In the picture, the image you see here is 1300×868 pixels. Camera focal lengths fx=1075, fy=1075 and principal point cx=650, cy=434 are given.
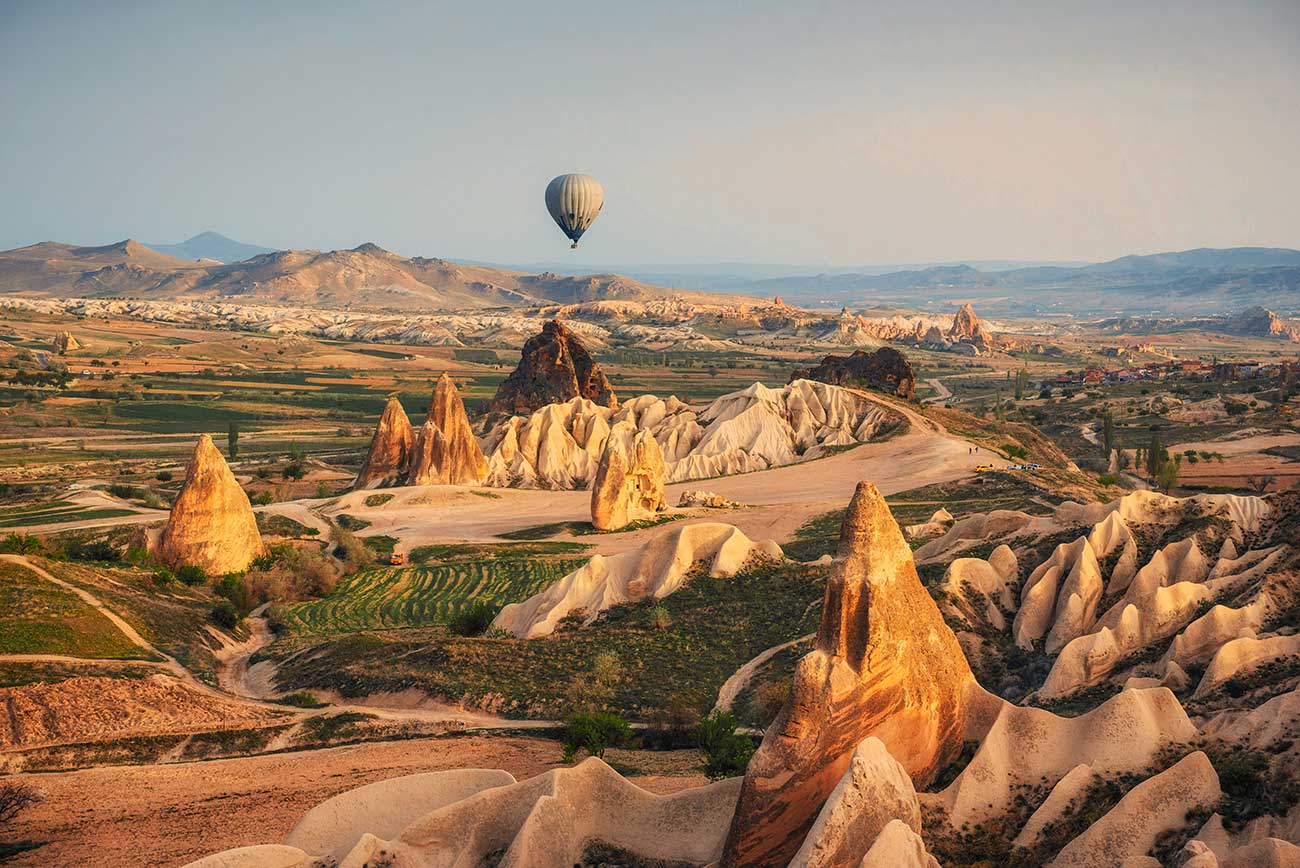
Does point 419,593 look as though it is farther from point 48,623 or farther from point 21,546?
point 48,623

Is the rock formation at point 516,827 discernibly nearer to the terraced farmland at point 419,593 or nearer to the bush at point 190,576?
the terraced farmland at point 419,593

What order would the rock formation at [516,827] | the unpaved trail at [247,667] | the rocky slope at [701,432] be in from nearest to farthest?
the rock formation at [516,827]
the unpaved trail at [247,667]
the rocky slope at [701,432]

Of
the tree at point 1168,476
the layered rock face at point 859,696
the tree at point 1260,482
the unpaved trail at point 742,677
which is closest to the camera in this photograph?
the layered rock face at point 859,696

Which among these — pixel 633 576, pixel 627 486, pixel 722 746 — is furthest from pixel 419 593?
pixel 722 746

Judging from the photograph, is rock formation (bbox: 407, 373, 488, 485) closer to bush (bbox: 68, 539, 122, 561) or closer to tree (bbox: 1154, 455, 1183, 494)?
bush (bbox: 68, 539, 122, 561)

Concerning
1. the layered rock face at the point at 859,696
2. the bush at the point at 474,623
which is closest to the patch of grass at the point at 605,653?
the bush at the point at 474,623
